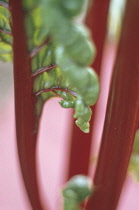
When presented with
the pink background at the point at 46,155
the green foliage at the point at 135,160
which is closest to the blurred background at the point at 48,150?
the pink background at the point at 46,155

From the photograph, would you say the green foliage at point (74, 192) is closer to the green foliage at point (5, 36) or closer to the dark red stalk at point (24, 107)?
the dark red stalk at point (24, 107)

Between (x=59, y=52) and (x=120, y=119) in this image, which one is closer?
(x=59, y=52)

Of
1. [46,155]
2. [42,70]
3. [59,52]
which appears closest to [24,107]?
[42,70]

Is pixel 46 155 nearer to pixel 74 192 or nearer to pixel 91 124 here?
pixel 91 124

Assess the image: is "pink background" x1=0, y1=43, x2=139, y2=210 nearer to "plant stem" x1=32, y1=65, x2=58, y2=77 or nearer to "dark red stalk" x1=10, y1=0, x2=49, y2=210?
"dark red stalk" x1=10, y1=0, x2=49, y2=210

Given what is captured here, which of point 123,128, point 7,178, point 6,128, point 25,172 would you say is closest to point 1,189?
point 7,178

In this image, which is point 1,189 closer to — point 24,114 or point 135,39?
point 24,114
